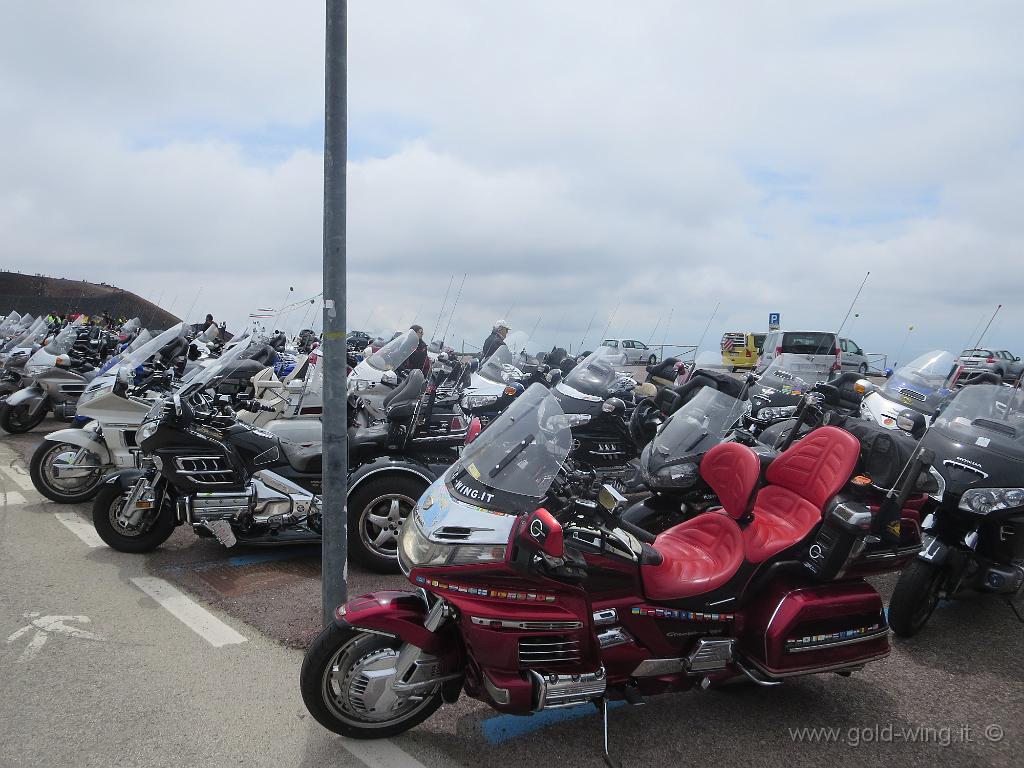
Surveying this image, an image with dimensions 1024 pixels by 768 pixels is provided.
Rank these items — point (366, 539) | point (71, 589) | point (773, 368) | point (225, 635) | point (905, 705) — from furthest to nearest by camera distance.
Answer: point (773, 368) → point (366, 539) → point (71, 589) → point (225, 635) → point (905, 705)

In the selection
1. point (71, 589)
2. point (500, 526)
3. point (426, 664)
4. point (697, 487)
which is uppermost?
point (500, 526)

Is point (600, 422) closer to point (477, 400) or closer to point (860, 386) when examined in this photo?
point (477, 400)

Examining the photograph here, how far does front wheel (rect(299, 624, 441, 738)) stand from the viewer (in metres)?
2.79

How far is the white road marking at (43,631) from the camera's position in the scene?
11.9 feet

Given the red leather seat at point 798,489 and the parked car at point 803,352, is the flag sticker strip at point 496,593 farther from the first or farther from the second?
the parked car at point 803,352

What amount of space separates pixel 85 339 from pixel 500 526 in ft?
40.6

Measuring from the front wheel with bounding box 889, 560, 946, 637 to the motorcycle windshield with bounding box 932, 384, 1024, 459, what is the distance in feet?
2.83

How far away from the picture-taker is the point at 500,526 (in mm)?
2668

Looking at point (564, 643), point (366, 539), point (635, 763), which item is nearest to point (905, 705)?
point (635, 763)

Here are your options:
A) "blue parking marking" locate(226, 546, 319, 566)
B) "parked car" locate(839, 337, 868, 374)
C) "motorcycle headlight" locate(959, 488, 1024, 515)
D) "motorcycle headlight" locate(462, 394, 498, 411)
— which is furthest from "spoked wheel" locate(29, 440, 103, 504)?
"parked car" locate(839, 337, 868, 374)

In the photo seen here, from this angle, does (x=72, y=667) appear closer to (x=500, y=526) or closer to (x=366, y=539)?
(x=366, y=539)

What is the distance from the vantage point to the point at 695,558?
10.4 feet

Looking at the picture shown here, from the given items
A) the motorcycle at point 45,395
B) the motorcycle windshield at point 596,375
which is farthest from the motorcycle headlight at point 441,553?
the motorcycle at point 45,395

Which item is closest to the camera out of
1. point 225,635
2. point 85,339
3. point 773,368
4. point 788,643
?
point 788,643
